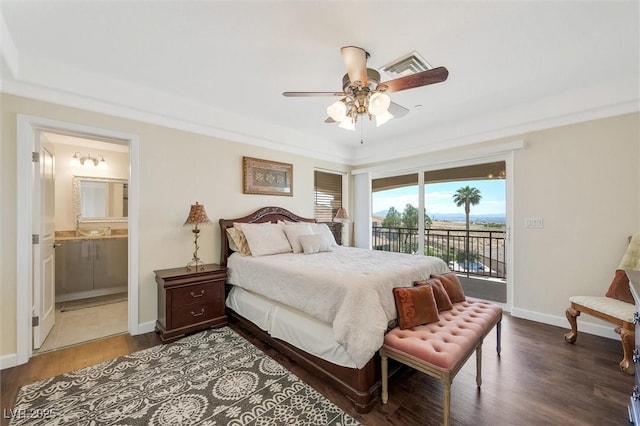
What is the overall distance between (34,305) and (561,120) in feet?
A: 19.1

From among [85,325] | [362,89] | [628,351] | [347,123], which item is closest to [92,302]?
[85,325]

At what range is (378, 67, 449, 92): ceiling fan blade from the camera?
1.78m

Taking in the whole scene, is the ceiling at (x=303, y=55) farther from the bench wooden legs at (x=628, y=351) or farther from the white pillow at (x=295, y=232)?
the bench wooden legs at (x=628, y=351)

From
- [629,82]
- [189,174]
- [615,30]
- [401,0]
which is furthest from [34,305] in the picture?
[629,82]

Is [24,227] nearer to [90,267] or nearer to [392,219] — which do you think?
[90,267]

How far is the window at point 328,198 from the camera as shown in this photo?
16.3 feet

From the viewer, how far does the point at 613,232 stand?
107 inches

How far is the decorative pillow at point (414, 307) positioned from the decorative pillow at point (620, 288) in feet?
6.32

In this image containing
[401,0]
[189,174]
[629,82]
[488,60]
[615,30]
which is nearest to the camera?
[401,0]

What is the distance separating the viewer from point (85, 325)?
10.0 feet

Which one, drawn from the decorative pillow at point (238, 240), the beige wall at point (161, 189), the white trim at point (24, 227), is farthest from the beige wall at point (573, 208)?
the white trim at point (24, 227)

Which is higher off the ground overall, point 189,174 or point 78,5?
Answer: point 78,5

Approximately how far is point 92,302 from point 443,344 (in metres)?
4.75

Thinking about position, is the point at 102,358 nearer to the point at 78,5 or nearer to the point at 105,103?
the point at 105,103
